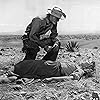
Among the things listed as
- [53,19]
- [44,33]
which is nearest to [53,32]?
[44,33]

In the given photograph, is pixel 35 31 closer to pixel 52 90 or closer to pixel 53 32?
pixel 53 32

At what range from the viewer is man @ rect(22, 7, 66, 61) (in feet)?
15.8

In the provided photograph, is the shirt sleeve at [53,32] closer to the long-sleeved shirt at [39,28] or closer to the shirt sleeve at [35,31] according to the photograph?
the long-sleeved shirt at [39,28]

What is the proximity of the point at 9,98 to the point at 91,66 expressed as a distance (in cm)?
255

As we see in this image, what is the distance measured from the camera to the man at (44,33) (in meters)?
4.81

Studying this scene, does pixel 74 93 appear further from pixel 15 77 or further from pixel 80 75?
pixel 15 77


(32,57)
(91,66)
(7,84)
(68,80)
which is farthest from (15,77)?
(91,66)

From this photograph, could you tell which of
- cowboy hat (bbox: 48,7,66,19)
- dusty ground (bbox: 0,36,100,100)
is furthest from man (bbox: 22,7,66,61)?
dusty ground (bbox: 0,36,100,100)

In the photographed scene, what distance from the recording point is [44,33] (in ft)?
16.8

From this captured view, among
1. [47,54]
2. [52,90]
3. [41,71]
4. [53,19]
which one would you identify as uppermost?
[53,19]

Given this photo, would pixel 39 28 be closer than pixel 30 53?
Yes

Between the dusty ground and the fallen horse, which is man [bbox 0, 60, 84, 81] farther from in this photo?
the dusty ground

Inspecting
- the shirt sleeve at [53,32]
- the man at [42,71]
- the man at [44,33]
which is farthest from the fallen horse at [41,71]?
the shirt sleeve at [53,32]

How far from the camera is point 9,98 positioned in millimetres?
3773
